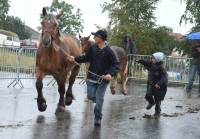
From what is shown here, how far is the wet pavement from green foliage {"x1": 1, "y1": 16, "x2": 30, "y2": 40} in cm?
9809

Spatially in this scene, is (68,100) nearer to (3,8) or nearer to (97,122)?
(97,122)

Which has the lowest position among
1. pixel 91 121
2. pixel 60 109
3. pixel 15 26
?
pixel 91 121

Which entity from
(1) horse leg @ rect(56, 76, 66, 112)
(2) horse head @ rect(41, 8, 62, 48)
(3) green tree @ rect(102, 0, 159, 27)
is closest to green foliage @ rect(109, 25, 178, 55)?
(3) green tree @ rect(102, 0, 159, 27)

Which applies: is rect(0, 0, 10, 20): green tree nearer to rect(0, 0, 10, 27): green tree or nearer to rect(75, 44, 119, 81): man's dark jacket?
rect(0, 0, 10, 27): green tree

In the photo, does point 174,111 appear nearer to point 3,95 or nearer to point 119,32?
point 3,95

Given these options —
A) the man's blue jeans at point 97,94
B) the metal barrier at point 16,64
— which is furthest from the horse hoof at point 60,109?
the metal barrier at point 16,64

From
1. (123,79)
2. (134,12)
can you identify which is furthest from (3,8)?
(123,79)

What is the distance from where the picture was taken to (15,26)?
118500 millimetres

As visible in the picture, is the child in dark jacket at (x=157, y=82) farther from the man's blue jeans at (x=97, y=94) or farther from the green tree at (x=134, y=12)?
the green tree at (x=134, y=12)

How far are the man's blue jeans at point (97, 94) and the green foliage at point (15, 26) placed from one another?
103m

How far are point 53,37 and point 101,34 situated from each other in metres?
1.66

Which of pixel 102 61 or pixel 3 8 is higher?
pixel 3 8

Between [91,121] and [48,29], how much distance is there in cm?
212

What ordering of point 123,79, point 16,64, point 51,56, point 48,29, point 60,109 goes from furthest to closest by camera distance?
point 16,64 < point 123,79 < point 60,109 < point 51,56 < point 48,29
